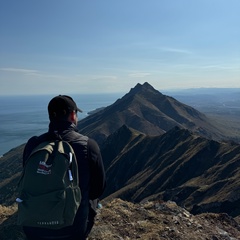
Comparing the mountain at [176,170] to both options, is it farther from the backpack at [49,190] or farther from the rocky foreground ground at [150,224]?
the backpack at [49,190]

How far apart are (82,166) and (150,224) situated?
8.00m

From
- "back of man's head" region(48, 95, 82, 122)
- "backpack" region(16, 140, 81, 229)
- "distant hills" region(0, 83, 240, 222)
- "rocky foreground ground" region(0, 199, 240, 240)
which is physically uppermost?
"back of man's head" region(48, 95, 82, 122)

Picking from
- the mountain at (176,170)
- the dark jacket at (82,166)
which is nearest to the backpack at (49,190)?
the dark jacket at (82,166)

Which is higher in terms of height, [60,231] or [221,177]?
[60,231]

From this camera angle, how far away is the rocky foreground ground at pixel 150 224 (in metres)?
12.0

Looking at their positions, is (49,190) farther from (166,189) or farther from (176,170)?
(176,170)

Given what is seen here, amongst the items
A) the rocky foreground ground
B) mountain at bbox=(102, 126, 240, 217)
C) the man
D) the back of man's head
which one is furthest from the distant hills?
the back of man's head

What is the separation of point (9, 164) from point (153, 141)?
379 feet

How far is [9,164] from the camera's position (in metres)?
195

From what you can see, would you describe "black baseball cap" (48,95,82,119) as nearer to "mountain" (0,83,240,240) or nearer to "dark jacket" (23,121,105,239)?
"dark jacket" (23,121,105,239)

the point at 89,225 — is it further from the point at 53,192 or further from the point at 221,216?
the point at 221,216

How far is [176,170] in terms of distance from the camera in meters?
88.3

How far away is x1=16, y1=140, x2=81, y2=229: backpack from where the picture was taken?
561 centimetres

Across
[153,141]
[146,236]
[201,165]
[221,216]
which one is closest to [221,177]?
[201,165]
